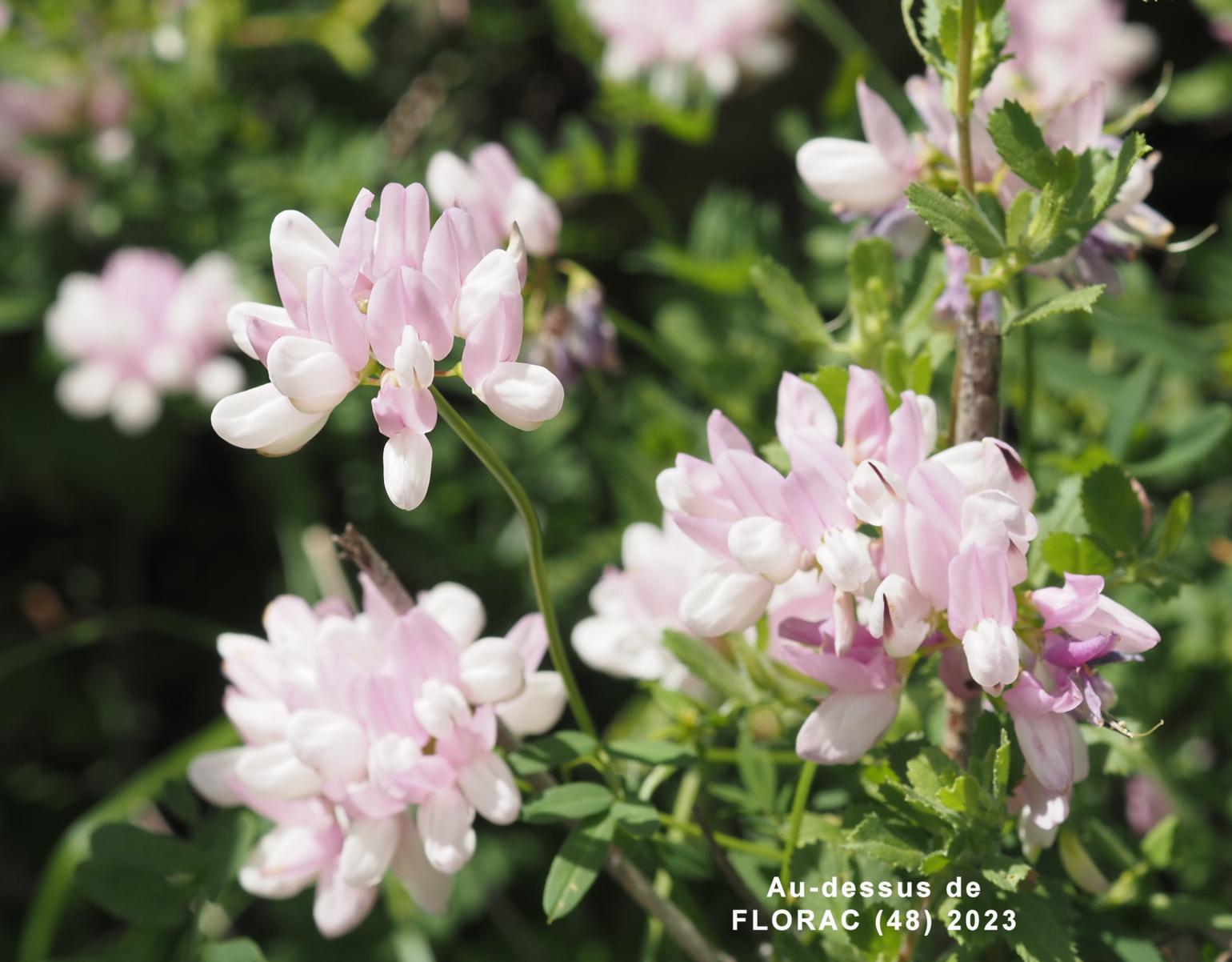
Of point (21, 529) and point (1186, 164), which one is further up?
point (21, 529)

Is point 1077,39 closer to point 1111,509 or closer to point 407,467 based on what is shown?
point 1111,509

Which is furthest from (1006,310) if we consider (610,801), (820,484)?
(610,801)

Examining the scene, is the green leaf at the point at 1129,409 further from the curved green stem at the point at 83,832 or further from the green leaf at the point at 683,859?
the curved green stem at the point at 83,832

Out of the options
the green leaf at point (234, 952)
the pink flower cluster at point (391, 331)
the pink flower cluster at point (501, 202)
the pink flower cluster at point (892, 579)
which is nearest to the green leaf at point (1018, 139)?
the pink flower cluster at point (892, 579)

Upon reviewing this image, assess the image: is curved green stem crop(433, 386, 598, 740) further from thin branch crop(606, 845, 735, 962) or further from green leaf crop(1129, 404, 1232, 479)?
green leaf crop(1129, 404, 1232, 479)

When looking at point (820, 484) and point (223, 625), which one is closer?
point (820, 484)

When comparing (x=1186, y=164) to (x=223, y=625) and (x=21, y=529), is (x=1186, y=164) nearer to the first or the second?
(x=223, y=625)
